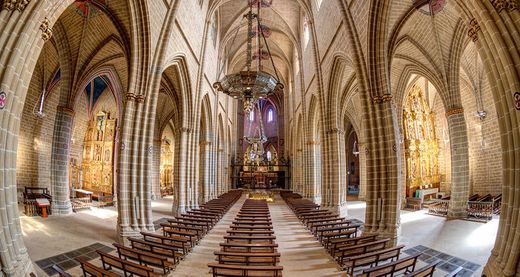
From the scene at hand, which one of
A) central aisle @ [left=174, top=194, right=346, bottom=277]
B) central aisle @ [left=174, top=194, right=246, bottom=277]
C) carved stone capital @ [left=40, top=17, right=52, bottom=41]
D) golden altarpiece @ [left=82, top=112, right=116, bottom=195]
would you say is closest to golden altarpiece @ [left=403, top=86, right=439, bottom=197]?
central aisle @ [left=174, top=194, right=346, bottom=277]

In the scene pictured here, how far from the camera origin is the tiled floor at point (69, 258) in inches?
211

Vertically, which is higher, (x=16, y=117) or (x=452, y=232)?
(x=16, y=117)

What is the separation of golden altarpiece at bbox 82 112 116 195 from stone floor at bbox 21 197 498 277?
35.6 feet

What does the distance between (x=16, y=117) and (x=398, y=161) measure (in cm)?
956

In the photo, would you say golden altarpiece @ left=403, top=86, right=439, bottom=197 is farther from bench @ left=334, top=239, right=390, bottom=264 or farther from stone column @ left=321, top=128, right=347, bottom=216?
bench @ left=334, top=239, right=390, bottom=264

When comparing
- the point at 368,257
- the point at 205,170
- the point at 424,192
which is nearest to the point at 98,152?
the point at 205,170

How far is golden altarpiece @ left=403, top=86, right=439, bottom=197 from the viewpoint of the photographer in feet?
57.7

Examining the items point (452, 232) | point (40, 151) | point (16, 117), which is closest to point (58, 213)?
point (40, 151)

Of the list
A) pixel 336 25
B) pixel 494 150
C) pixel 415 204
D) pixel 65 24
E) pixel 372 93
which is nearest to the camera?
pixel 372 93

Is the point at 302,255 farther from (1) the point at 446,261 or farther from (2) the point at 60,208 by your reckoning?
(2) the point at 60,208

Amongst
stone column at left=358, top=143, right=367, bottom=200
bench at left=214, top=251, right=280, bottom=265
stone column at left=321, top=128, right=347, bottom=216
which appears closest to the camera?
bench at left=214, top=251, right=280, bottom=265

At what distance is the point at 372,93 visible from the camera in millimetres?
8375

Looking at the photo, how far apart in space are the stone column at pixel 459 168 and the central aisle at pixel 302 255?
738 cm

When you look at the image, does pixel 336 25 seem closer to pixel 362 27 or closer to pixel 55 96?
pixel 362 27
